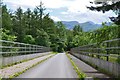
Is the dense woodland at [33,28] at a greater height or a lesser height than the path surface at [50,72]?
greater

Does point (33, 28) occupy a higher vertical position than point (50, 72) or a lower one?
higher

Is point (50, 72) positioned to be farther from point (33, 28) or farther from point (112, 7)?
point (33, 28)

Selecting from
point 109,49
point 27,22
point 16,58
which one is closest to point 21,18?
point 27,22

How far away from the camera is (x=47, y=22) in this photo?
5182 inches

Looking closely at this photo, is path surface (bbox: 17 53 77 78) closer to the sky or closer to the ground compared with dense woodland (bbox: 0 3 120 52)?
closer to the ground

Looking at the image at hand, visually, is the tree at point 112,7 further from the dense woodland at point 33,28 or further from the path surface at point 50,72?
the dense woodland at point 33,28

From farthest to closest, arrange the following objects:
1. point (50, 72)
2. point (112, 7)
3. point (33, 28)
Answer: point (33, 28)
point (50, 72)
point (112, 7)

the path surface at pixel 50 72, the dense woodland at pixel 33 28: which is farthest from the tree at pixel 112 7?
the dense woodland at pixel 33 28

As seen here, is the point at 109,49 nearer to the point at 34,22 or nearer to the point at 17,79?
the point at 17,79

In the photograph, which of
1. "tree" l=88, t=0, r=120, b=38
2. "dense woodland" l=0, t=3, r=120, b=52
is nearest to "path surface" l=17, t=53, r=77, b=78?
"tree" l=88, t=0, r=120, b=38

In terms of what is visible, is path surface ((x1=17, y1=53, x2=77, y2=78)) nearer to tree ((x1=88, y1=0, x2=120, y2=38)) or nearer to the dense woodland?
tree ((x1=88, y1=0, x2=120, y2=38))

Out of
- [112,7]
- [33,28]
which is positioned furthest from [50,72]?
[33,28]

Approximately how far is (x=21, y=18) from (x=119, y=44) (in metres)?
103

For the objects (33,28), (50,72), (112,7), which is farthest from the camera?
(33,28)
